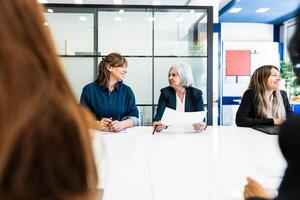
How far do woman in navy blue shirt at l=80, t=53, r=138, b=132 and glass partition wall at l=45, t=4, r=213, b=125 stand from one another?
6.01ft

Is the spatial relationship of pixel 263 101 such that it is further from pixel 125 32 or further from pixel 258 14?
pixel 258 14

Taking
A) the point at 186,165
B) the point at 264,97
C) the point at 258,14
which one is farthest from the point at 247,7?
the point at 186,165

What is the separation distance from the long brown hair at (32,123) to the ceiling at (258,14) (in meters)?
7.46

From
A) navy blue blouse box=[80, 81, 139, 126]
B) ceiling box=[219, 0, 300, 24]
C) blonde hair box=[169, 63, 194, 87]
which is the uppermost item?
ceiling box=[219, 0, 300, 24]

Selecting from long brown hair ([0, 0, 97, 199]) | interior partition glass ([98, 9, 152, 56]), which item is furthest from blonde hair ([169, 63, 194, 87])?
long brown hair ([0, 0, 97, 199])

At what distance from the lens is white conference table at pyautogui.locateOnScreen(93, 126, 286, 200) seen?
53.5 inches

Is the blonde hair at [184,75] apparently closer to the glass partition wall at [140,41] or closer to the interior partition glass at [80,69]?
the glass partition wall at [140,41]

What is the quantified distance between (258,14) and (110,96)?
284 inches

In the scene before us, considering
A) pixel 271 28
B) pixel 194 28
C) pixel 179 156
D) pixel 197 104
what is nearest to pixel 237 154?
pixel 179 156

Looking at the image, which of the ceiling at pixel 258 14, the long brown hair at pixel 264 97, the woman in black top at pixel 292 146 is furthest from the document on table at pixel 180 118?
the ceiling at pixel 258 14

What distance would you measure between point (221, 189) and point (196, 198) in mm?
147

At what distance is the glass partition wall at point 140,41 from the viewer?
470 cm

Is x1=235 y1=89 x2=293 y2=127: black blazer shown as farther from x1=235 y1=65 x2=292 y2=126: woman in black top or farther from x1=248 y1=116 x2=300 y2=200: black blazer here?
x1=248 y1=116 x2=300 y2=200: black blazer

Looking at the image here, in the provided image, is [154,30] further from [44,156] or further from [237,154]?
[44,156]
